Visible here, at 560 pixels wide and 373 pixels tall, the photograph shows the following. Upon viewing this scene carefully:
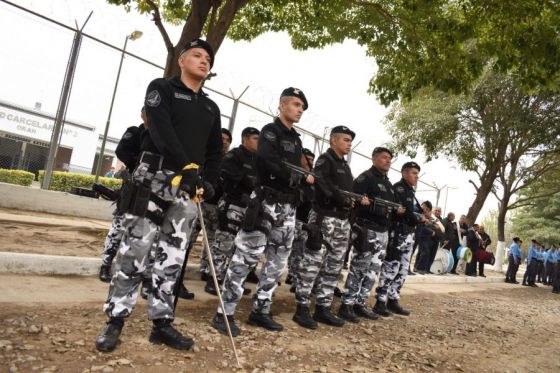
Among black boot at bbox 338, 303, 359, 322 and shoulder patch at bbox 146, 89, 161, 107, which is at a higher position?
shoulder patch at bbox 146, 89, 161, 107

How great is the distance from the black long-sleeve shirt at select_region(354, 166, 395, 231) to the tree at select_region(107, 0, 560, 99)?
10.3ft

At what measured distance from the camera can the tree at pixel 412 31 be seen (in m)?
6.03

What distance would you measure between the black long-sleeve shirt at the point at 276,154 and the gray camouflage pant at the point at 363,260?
1507 millimetres

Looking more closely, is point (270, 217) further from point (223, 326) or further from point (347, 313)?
point (347, 313)

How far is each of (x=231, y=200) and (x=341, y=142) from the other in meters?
1.53

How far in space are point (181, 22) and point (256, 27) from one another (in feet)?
7.82

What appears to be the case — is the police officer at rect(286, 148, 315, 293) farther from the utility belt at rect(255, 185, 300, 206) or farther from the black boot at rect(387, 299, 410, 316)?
the black boot at rect(387, 299, 410, 316)

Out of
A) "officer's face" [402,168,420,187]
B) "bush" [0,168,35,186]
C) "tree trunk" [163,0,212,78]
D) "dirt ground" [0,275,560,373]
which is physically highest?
"tree trunk" [163,0,212,78]

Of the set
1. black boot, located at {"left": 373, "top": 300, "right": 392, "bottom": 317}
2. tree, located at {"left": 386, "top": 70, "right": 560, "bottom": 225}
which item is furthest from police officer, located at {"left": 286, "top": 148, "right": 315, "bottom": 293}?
tree, located at {"left": 386, "top": 70, "right": 560, "bottom": 225}

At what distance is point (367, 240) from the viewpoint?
16.0 feet

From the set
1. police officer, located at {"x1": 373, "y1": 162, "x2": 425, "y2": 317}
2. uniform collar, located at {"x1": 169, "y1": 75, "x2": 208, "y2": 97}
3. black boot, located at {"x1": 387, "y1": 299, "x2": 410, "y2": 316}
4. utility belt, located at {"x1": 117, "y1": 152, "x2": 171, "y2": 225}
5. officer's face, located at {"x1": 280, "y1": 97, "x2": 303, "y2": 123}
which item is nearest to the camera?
utility belt, located at {"x1": 117, "y1": 152, "x2": 171, "y2": 225}

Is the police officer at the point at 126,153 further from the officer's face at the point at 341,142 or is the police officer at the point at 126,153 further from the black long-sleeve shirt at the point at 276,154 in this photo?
the officer's face at the point at 341,142

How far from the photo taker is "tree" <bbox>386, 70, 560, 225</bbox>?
46.9 ft

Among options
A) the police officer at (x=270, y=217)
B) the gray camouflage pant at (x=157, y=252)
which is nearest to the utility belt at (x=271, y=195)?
the police officer at (x=270, y=217)
